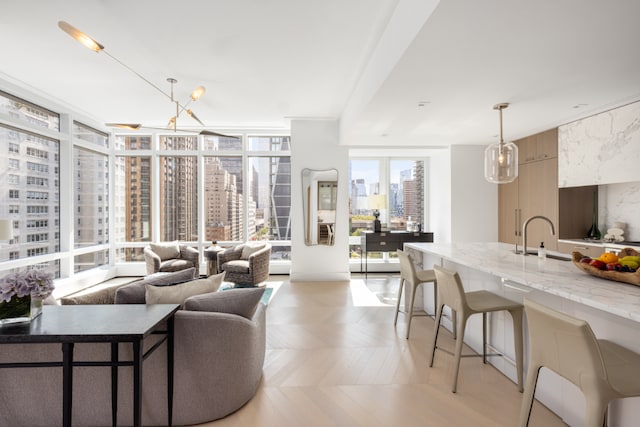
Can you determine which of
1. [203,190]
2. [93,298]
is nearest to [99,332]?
[93,298]

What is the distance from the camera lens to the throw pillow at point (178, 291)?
84.6 inches

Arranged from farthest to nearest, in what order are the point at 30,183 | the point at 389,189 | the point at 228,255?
the point at 389,189, the point at 228,255, the point at 30,183

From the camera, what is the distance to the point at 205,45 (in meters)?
3.34

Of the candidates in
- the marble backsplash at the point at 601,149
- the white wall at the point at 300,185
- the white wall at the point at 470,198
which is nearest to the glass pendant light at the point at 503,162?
the marble backsplash at the point at 601,149

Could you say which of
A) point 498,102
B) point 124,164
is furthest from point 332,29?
point 124,164

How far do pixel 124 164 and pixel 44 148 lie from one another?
165cm

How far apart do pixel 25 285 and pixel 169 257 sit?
430 cm

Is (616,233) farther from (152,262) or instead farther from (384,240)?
(152,262)

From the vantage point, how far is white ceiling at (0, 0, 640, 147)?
7.18 feet

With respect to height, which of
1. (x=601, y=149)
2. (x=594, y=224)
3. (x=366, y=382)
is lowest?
(x=366, y=382)

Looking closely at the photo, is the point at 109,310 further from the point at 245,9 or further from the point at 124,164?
the point at 124,164

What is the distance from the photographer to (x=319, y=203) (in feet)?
19.8

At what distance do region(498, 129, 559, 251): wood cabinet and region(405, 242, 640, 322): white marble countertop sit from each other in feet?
6.21

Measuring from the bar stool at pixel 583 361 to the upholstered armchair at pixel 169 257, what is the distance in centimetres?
511
